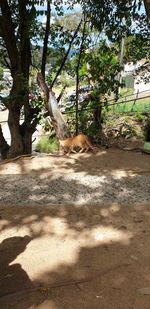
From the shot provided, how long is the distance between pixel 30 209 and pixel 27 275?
1.44 metres

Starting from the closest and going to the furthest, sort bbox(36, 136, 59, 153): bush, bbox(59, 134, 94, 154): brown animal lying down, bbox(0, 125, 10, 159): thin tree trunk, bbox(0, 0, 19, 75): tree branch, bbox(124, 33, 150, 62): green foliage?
bbox(59, 134, 94, 154): brown animal lying down < bbox(0, 0, 19, 75): tree branch < bbox(0, 125, 10, 159): thin tree trunk < bbox(124, 33, 150, 62): green foliage < bbox(36, 136, 59, 153): bush

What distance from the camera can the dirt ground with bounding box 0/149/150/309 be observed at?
9.56ft

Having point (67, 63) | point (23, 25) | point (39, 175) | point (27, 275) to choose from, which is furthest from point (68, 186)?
point (67, 63)

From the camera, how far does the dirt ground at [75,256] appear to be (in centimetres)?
291

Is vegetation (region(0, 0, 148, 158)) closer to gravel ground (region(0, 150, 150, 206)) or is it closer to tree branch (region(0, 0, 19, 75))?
tree branch (region(0, 0, 19, 75))

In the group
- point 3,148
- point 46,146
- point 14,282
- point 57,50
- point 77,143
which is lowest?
point 46,146

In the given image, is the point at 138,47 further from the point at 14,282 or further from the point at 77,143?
the point at 14,282

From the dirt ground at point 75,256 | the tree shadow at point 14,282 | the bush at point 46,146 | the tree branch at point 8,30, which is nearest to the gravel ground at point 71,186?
the dirt ground at point 75,256

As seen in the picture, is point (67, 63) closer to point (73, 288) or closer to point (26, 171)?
point (26, 171)

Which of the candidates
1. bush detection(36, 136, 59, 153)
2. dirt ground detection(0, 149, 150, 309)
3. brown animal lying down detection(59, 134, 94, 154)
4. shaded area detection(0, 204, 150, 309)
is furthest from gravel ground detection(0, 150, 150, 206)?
bush detection(36, 136, 59, 153)

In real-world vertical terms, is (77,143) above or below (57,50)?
below

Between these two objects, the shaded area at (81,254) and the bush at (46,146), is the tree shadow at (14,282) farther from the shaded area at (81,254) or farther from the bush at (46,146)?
the bush at (46,146)

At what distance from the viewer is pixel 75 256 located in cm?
353

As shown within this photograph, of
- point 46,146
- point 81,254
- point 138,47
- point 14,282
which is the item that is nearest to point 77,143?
point 138,47
